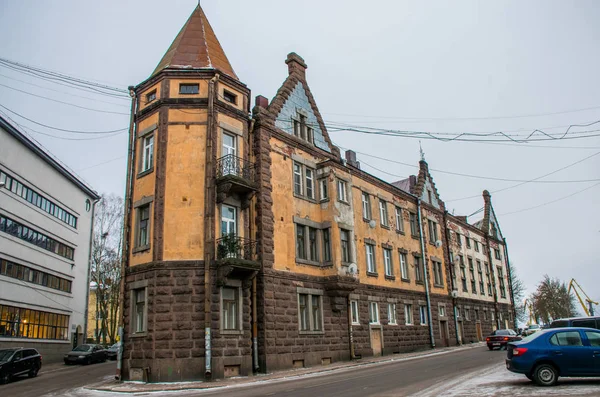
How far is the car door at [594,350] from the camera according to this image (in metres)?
13.7

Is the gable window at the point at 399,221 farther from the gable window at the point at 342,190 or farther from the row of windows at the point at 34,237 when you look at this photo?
the row of windows at the point at 34,237

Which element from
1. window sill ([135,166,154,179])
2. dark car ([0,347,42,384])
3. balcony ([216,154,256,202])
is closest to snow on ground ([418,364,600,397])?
balcony ([216,154,256,202])

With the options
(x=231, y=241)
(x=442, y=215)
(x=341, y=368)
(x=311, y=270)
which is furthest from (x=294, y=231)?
(x=442, y=215)

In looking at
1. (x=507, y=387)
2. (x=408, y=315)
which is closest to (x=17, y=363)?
(x=507, y=387)

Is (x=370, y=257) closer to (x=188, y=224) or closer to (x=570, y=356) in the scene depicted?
(x=188, y=224)

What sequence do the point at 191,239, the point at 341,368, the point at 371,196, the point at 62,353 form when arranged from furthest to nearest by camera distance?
the point at 62,353
the point at 371,196
the point at 341,368
the point at 191,239

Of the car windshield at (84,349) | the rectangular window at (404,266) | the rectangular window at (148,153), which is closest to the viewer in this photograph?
the rectangular window at (148,153)

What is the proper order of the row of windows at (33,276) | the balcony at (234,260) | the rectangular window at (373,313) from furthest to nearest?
the row of windows at (33,276)
the rectangular window at (373,313)
the balcony at (234,260)

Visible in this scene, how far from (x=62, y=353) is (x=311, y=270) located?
2616 cm

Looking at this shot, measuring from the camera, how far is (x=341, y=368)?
24.1 m

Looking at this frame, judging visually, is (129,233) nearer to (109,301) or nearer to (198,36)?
(198,36)

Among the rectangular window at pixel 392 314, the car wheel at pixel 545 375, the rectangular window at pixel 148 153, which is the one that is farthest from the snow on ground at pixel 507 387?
the rectangular window at pixel 392 314

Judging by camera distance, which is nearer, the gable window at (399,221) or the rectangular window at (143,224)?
the rectangular window at (143,224)

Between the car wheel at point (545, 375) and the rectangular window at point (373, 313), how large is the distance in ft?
57.6
